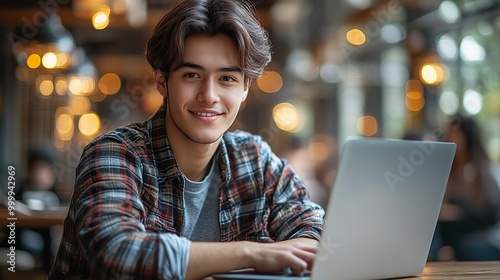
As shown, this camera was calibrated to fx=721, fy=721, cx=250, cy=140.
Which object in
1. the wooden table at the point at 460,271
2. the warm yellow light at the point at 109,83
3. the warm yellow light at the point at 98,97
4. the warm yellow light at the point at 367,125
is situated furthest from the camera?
the warm yellow light at the point at 98,97

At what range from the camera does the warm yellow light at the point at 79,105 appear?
448 inches

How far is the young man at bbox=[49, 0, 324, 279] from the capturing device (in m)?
1.52

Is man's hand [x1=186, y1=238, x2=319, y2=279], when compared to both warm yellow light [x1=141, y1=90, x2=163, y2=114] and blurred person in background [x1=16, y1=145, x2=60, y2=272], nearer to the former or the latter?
blurred person in background [x1=16, y1=145, x2=60, y2=272]

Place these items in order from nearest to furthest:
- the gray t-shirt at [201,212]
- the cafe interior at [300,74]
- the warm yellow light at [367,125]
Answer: the gray t-shirt at [201,212] → the cafe interior at [300,74] → the warm yellow light at [367,125]

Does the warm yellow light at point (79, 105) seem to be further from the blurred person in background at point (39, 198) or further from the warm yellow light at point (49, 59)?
the warm yellow light at point (49, 59)

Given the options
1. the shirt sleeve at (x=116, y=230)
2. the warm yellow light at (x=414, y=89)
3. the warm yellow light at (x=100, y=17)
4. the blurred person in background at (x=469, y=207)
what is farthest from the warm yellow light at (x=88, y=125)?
the shirt sleeve at (x=116, y=230)

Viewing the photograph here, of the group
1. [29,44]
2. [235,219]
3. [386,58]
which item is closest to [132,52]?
[386,58]

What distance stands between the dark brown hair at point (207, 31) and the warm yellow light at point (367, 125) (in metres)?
11.1

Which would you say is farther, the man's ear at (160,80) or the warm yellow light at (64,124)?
the warm yellow light at (64,124)

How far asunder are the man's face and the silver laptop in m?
0.48

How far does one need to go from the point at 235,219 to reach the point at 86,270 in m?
0.42

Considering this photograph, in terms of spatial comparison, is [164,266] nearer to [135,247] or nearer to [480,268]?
[135,247]

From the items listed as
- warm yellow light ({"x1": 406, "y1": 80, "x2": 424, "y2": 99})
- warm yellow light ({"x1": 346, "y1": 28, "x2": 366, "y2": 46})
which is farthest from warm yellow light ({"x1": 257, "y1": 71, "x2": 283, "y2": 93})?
warm yellow light ({"x1": 406, "y1": 80, "x2": 424, "y2": 99})

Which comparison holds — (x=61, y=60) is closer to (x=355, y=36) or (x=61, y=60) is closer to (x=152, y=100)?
(x=355, y=36)
